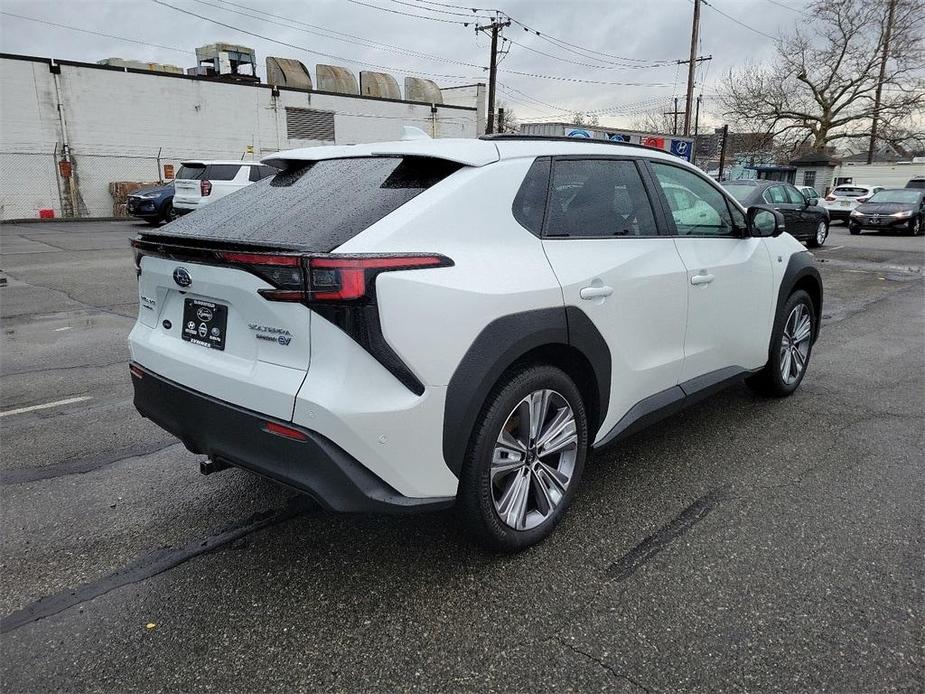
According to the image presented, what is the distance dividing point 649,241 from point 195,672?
2.74m

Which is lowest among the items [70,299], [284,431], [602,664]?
[602,664]

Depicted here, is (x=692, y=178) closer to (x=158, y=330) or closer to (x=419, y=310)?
(x=419, y=310)

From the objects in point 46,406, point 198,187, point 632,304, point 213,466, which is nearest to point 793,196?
point 198,187

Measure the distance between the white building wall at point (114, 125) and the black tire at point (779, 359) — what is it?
2707 cm

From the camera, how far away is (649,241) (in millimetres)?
3457

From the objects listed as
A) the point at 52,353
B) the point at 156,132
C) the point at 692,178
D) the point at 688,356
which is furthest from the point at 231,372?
the point at 156,132

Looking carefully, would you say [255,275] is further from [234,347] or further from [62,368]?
[62,368]

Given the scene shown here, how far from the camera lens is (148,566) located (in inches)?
113

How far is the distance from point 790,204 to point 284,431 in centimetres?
1637

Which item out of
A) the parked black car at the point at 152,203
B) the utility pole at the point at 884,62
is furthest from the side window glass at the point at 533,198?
the utility pole at the point at 884,62

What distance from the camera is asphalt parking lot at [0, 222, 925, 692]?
2287 mm

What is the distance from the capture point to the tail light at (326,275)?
2258 millimetres

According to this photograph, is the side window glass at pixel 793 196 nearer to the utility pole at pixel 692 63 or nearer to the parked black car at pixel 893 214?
the parked black car at pixel 893 214

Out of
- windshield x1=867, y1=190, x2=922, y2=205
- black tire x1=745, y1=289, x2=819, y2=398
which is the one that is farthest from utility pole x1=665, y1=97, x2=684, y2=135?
black tire x1=745, y1=289, x2=819, y2=398
